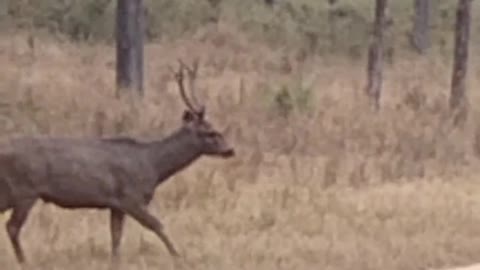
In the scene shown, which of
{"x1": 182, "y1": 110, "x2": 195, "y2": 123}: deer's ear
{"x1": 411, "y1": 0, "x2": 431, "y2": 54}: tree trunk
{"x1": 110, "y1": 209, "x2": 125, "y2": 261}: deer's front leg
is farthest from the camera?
{"x1": 411, "y1": 0, "x2": 431, "y2": 54}: tree trunk

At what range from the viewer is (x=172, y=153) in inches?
494

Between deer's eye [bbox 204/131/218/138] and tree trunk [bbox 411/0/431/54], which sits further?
tree trunk [bbox 411/0/431/54]

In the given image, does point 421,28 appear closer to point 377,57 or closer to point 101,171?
point 377,57

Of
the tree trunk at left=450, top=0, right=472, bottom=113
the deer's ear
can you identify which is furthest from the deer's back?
the tree trunk at left=450, top=0, right=472, bottom=113

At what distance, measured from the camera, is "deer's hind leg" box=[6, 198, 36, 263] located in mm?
11711

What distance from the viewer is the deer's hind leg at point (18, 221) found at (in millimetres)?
11711

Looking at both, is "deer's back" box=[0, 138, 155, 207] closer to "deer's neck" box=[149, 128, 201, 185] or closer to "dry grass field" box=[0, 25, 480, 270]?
"deer's neck" box=[149, 128, 201, 185]

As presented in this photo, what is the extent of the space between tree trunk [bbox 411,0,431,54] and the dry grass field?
7.12 meters

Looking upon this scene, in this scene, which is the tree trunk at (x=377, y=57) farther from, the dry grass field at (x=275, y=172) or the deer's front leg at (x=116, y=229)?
the deer's front leg at (x=116, y=229)

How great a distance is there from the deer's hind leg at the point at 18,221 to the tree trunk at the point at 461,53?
10.8 meters

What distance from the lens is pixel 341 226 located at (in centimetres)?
1391

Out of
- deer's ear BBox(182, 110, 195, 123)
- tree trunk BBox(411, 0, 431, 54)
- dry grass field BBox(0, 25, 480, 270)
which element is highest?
deer's ear BBox(182, 110, 195, 123)

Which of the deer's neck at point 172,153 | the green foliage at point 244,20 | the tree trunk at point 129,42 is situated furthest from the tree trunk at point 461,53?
the green foliage at point 244,20

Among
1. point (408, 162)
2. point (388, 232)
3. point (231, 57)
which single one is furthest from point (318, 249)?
point (231, 57)
